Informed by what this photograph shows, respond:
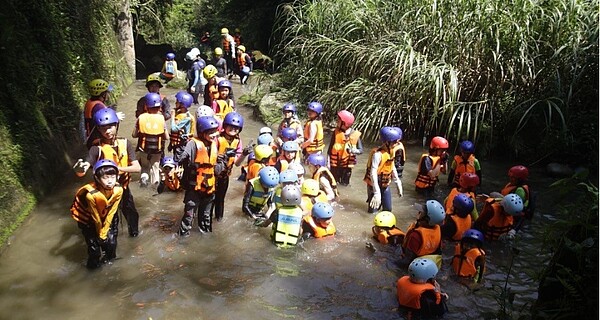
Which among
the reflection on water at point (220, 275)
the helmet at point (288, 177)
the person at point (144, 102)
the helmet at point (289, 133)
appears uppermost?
the person at point (144, 102)

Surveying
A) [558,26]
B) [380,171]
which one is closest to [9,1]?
[380,171]

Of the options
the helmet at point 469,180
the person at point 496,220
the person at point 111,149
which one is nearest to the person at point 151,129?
the person at point 111,149

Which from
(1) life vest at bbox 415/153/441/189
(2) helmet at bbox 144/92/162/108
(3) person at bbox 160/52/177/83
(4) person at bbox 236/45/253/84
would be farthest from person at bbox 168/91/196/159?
(4) person at bbox 236/45/253/84

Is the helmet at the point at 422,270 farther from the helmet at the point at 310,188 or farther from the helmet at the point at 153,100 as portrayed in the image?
the helmet at the point at 153,100

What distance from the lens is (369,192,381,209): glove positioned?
6799 millimetres

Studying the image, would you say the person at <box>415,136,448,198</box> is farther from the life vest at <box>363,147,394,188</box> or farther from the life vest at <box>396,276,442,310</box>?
the life vest at <box>396,276,442,310</box>

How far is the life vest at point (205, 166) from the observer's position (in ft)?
18.9

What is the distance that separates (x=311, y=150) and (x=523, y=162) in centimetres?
387

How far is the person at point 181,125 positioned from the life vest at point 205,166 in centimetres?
174

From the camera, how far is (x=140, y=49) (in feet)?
70.0

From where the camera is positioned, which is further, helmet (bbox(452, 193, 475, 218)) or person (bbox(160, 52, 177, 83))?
person (bbox(160, 52, 177, 83))

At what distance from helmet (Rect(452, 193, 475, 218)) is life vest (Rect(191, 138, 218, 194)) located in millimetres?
2791

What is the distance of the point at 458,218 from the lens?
20.0ft

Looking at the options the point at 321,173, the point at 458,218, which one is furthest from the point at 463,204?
the point at 321,173
